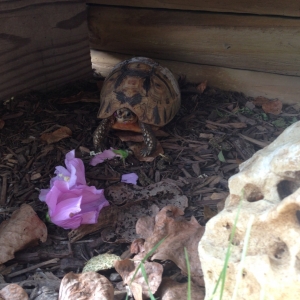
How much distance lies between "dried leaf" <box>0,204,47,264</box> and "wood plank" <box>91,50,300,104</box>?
1.68 metres

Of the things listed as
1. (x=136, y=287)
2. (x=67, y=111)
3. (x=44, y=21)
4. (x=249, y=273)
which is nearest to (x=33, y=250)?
(x=136, y=287)

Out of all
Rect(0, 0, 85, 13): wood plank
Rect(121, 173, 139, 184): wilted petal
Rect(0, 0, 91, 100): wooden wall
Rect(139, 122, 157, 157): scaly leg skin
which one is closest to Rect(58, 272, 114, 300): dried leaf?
Rect(121, 173, 139, 184): wilted petal

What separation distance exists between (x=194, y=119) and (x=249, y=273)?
5.45 ft

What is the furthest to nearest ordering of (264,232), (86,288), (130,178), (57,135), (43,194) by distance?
1. (57,135)
2. (130,178)
3. (43,194)
4. (86,288)
5. (264,232)

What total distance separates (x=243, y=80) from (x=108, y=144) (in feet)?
3.50

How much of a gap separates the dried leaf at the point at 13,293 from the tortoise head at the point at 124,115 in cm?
131

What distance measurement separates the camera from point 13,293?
1282 mm

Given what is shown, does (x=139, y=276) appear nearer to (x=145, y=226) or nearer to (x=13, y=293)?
(x=145, y=226)

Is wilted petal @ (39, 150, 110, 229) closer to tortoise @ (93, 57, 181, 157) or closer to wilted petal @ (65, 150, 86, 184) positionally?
wilted petal @ (65, 150, 86, 184)

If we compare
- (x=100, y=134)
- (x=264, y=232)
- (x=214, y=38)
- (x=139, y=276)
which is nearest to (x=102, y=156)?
(x=100, y=134)

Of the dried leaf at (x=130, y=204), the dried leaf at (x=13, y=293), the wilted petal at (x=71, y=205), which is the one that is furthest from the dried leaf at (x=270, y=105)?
the dried leaf at (x=13, y=293)

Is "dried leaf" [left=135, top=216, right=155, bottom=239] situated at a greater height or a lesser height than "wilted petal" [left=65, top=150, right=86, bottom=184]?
lesser

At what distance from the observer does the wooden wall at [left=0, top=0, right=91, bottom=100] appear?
2379mm

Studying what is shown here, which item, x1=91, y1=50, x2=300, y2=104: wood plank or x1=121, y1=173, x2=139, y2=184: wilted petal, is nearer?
x1=121, y1=173, x2=139, y2=184: wilted petal
